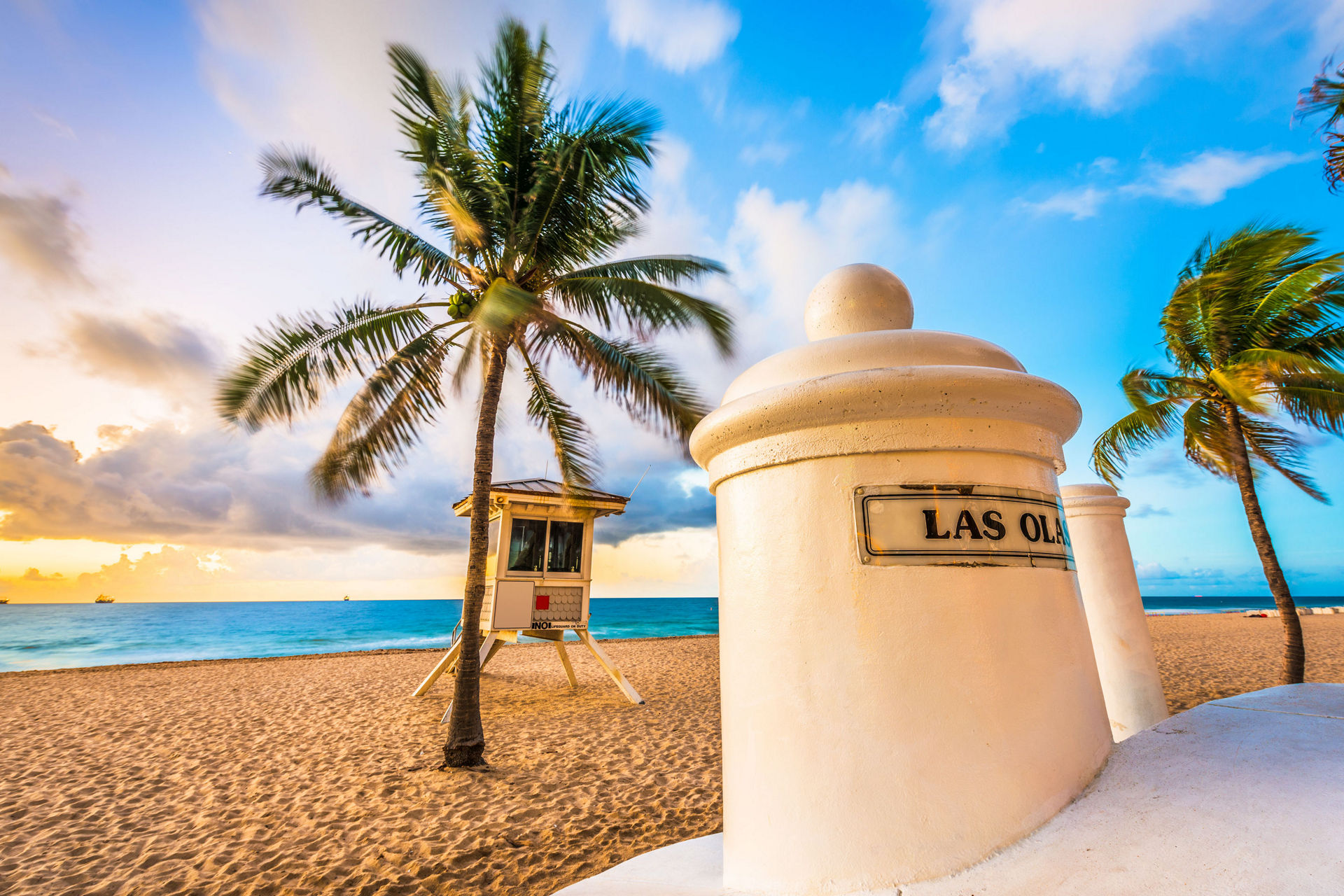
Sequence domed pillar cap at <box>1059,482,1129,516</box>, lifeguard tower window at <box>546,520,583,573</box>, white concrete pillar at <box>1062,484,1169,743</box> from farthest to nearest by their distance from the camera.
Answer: lifeguard tower window at <box>546,520,583,573</box>, domed pillar cap at <box>1059,482,1129,516</box>, white concrete pillar at <box>1062,484,1169,743</box>

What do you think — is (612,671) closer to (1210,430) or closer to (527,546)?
(527,546)

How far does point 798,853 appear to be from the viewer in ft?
3.18

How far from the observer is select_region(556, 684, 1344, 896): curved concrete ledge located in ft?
2.27

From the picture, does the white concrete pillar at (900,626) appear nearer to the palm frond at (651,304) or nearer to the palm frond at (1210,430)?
the palm frond at (651,304)

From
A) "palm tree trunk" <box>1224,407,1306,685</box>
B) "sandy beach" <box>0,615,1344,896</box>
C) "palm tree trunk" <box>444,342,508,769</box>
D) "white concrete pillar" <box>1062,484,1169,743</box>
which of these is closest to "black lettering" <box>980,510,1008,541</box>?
"white concrete pillar" <box>1062,484,1169,743</box>

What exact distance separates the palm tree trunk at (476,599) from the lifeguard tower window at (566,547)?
3.05 meters

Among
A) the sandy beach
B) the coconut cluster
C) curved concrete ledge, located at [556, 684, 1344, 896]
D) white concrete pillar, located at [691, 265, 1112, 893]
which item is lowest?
the sandy beach

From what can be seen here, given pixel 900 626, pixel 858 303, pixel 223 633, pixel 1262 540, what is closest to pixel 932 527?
pixel 900 626

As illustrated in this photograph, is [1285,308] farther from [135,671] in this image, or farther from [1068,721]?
[135,671]

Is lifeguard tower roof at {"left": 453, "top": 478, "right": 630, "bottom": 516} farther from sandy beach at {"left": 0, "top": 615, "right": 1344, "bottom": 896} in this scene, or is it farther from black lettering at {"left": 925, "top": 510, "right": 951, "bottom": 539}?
black lettering at {"left": 925, "top": 510, "right": 951, "bottom": 539}

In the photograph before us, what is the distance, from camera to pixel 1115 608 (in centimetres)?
282

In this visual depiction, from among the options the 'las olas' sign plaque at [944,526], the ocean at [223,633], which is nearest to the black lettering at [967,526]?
the 'las olas' sign plaque at [944,526]

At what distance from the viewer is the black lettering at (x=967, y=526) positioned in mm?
971

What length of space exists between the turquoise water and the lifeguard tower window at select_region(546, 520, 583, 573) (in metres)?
20.0
